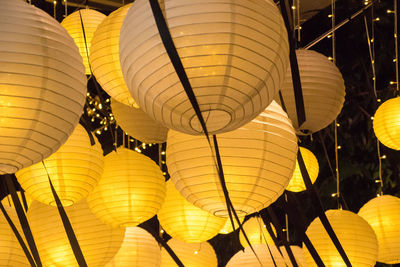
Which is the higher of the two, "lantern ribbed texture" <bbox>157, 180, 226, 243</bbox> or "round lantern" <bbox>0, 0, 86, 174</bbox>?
"round lantern" <bbox>0, 0, 86, 174</bbox>

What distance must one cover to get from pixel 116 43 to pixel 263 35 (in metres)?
0.89

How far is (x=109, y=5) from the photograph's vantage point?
149 inches

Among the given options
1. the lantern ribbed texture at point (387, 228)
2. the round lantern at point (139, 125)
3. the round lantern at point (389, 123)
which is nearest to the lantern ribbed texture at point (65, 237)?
the round lantern at point (139, 125)

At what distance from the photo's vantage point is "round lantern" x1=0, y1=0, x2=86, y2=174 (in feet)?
4.37

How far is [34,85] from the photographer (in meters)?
1.35

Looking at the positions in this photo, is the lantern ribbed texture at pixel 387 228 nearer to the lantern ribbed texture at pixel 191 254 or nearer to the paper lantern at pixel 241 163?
the lantern ribbed texture at pixel 191 254

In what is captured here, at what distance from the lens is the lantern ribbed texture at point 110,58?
6.90 feet

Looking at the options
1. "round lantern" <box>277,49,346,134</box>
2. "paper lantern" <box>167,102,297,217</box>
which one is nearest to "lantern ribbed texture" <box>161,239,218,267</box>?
"round lantern" <box>277,49,346,134</box>

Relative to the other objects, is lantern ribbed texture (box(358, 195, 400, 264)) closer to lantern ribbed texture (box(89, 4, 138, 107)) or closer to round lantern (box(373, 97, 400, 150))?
round lantern (box(373, 97, 400, 150))

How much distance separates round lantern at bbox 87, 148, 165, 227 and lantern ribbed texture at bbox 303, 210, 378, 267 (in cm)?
91

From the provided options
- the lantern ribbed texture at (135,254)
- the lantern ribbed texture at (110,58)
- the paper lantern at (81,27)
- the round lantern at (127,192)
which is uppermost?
the paper lantern at (81,27)

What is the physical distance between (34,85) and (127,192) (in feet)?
2.67

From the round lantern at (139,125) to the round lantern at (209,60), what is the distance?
1.36 m

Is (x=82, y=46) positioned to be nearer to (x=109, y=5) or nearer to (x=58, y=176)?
(x=58, y=176)
